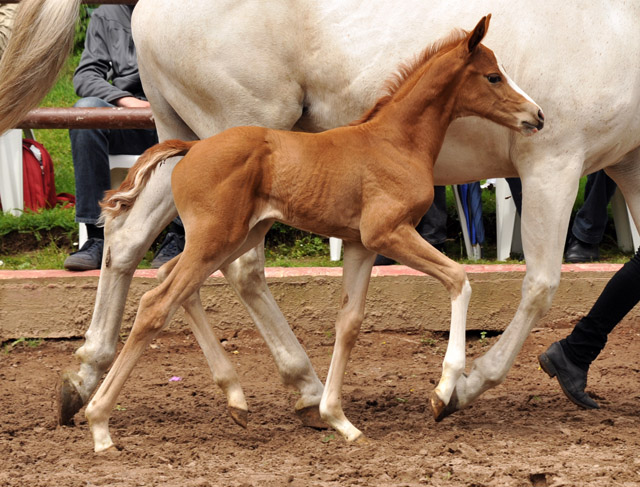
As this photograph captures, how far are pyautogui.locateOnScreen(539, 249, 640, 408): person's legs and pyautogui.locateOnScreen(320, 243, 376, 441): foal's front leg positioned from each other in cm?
102

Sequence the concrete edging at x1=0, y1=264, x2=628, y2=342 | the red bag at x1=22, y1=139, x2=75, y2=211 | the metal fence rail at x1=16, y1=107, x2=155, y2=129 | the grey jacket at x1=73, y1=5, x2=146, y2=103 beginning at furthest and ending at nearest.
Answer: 1. the red bag at x1=22, y1=139, x2=75, y2=211
2. the grey jacket at x1=73, y1=5, x2=146, y2=103
3. the metal fence rail at x1=16, y1=107, x2=155, y2=129
4. the concrete edging at x1=0, y1=264, x2=628, y2=342

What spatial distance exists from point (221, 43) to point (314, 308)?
6.40ft

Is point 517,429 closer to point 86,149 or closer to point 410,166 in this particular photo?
point 410,166

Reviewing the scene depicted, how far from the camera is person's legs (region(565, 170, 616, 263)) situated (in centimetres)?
615

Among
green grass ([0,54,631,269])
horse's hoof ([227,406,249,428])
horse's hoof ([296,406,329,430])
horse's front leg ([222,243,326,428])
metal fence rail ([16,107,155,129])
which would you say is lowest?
green grass ([0,54,631,269])

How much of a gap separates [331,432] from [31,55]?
2150mm

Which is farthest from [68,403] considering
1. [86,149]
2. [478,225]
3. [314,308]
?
[478,225]

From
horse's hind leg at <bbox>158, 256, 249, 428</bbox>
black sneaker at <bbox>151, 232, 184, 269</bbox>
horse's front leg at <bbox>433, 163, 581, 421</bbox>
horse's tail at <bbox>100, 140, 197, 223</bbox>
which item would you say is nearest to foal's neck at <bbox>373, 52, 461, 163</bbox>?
horse's front leg at <bbox>433, 163, 581, 421</bbox>

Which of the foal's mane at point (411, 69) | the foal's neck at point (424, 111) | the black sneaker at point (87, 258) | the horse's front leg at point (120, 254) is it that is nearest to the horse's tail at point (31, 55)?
the horse's front leg at point (120, 254)

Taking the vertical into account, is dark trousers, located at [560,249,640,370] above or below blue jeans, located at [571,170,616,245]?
above

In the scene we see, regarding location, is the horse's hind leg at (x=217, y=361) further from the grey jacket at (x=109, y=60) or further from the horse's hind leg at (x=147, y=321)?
the grey jacket at (x=109, y=60)

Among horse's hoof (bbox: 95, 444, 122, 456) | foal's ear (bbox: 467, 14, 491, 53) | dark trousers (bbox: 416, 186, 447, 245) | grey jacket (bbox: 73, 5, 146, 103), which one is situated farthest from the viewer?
grey jacket (bbox: 73, 5, 146, 103)

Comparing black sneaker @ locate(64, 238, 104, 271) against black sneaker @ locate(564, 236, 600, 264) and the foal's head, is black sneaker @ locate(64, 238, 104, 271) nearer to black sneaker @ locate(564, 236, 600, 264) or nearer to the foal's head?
the foal's head

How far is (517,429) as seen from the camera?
3.92m
